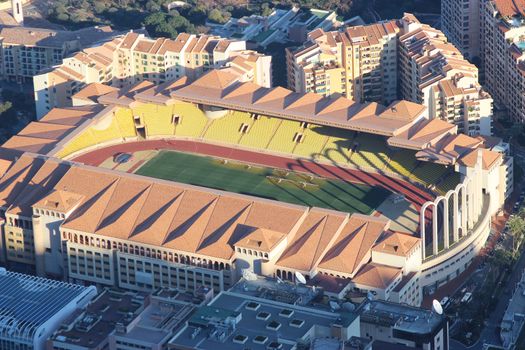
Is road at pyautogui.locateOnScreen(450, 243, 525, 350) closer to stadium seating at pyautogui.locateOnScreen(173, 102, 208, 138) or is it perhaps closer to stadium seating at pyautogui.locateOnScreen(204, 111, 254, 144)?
stadium seating at pyautogui.locateOnScreen(204, 111, 254, 144)

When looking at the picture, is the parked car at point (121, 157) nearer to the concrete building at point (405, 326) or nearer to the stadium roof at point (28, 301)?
the stadium roof at point (28, 301)

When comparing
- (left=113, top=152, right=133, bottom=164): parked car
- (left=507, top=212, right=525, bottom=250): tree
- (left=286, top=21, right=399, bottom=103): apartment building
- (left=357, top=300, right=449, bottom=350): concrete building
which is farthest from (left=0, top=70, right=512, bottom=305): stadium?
(left=286, top=21, right=399, bottom=103): apartment building

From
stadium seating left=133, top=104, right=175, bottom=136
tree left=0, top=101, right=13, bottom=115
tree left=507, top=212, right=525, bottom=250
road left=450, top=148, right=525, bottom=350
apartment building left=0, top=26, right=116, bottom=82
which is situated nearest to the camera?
road left=450, top=148, right=525, bottom=350

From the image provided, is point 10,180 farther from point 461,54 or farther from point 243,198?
point 461,54

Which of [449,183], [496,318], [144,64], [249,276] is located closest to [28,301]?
[249,276]

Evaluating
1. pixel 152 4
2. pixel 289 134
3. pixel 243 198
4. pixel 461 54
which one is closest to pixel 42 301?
pixel 243 198

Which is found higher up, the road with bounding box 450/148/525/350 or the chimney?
the chimney

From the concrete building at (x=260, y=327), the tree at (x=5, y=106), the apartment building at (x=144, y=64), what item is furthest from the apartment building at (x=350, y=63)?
the concrete building at (x=260, y=327)
